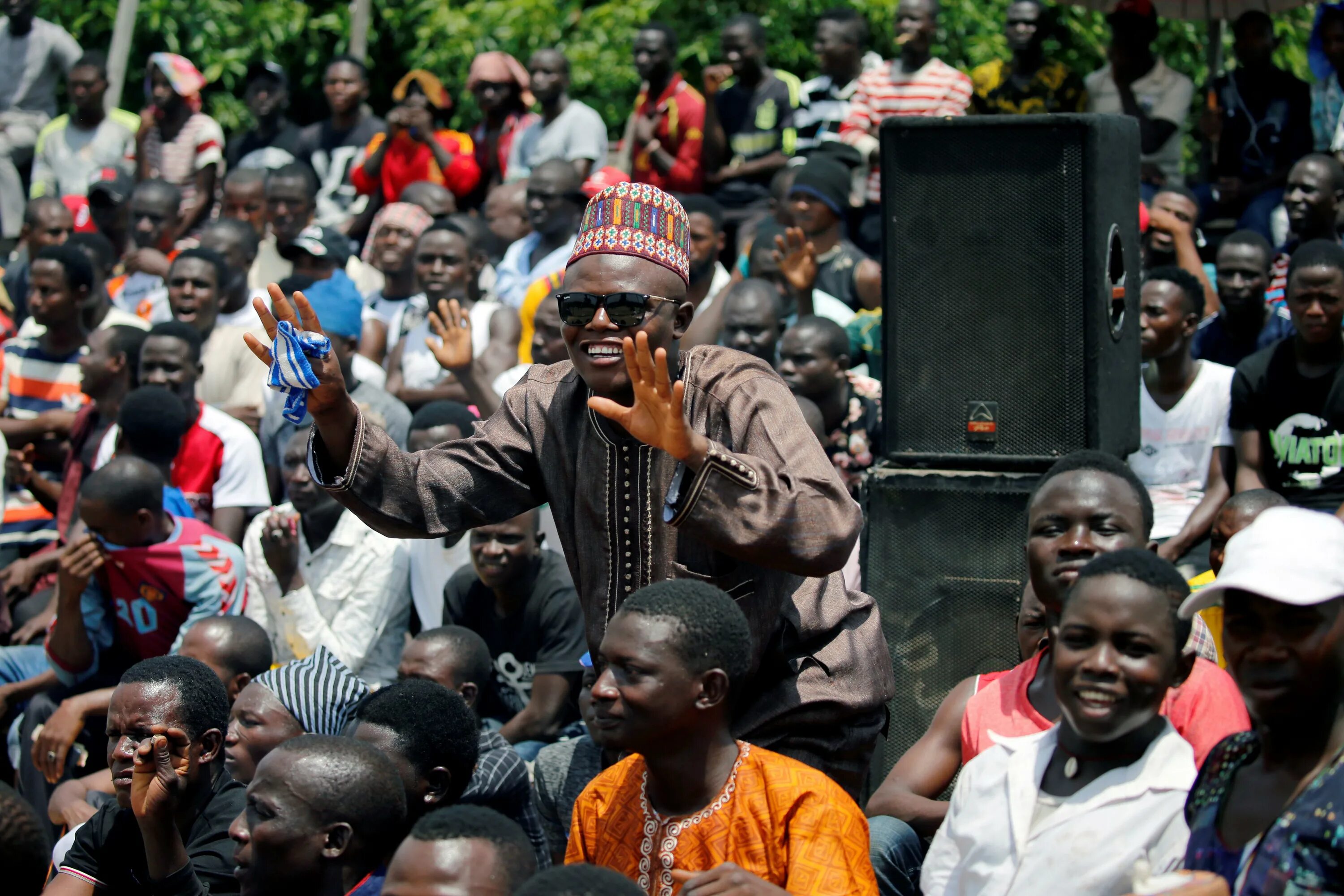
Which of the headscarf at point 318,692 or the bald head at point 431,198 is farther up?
the bald head at point 431,198

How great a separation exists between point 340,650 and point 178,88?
20.1 ft

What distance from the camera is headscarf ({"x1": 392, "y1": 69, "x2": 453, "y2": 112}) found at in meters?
11.3

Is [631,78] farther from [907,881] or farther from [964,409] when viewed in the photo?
[907,881]

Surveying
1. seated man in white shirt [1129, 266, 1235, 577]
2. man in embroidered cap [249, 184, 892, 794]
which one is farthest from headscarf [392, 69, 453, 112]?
man in embroidered cap [249, 184, 892, 794]

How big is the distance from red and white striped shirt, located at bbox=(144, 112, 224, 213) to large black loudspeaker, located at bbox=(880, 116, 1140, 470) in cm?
708

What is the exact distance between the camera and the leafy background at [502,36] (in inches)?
445

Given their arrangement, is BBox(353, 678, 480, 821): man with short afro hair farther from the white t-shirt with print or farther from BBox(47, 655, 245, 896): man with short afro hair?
the white t-shirt with print

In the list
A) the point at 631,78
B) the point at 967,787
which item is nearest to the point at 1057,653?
the point at 967,787

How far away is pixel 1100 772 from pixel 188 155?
961 cm

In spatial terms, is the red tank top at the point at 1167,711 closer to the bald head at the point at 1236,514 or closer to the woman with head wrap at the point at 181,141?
the bald head at the point at 1236,514

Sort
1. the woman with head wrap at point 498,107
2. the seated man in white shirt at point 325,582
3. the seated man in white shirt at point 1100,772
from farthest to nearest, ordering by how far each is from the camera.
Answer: the woman with head wrap at point 498,107 < the seated man in white shirt at point 325,582 < the seated man in white shirt at point 1100,772

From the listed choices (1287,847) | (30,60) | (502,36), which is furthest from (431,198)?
(1287,847)

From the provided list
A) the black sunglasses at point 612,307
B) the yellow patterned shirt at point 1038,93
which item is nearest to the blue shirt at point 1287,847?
the black sunglasses at point 612,307

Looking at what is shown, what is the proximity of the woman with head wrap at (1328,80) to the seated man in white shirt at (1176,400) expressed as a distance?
2.35 m
